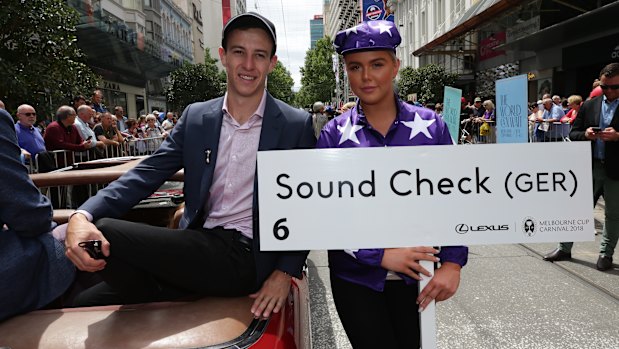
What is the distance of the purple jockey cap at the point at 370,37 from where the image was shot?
6.06 feet

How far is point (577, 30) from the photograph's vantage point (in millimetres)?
16031

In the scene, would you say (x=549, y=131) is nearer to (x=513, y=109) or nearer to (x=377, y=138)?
(x=513, y=109)

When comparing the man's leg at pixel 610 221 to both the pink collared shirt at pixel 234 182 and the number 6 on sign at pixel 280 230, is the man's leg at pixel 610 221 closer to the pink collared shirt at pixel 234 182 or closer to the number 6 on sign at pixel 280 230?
the pink collared shirt at pixel 234 182

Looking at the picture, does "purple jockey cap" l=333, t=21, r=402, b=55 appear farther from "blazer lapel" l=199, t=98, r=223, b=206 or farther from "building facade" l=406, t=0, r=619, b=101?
"building facade" l=406, t=0, r=619, b=101

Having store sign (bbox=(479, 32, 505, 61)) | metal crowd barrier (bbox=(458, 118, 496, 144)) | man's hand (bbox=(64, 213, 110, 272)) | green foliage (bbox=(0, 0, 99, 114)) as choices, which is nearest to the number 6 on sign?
man's hand (bbox=(64, 213, 110, 272))

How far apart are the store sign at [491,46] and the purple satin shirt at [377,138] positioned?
22.4m

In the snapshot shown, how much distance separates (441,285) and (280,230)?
2.07ft

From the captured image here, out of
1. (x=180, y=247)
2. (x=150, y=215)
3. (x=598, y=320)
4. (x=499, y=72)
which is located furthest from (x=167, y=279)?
(x=499, y=72)

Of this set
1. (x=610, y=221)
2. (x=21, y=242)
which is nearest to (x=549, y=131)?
(x=610, y=221)

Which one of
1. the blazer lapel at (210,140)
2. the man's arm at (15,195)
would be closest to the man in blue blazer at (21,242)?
the man's arm at (15,195)

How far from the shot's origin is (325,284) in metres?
4.57

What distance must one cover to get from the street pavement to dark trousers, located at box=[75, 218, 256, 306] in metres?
1.76

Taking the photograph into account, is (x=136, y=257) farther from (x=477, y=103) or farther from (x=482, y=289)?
(x=477, y=103)

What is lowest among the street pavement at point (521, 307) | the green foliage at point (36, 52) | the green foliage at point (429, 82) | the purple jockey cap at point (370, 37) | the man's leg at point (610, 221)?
the street pavement at point (521, 307)
